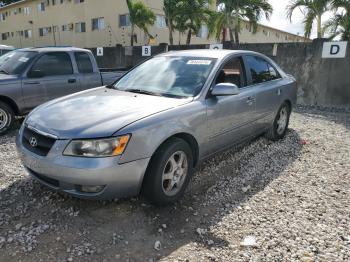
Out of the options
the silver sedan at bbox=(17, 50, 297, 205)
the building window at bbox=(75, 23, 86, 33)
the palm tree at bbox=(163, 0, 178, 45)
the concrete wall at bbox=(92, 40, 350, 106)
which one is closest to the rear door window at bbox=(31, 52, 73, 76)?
the silver sedan at bbox=(17, 50, 297, 205)

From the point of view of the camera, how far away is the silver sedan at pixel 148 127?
305 cm

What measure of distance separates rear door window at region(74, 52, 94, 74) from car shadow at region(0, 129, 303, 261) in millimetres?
3724

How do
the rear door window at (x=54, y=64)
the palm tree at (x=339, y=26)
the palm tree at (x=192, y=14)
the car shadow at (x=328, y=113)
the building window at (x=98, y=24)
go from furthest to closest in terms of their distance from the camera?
the building window at (x=98, y=24)
the palm tree at (x=192, y=14)
the palm tree at (x=339, y=26)
the car shadow at (x=328, y=113)
the rear door window at (x=54, y=64)

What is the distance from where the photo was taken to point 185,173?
3760 mm

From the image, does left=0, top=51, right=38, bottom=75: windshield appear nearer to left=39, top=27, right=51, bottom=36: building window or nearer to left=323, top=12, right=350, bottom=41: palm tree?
left=323, top=12, right=350, bottom=41: palm tree

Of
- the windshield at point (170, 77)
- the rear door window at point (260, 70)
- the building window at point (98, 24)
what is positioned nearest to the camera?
the windshield at point (170, 77)

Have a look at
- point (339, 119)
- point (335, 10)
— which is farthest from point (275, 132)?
point (335, 10)

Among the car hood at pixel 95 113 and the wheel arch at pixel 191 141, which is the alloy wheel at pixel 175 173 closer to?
the wheel arch at pixel 191 141

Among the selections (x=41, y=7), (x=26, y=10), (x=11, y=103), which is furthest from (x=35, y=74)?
(x=26, y=10)

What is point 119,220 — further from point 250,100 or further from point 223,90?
point 250,100

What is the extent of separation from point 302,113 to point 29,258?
813 cm

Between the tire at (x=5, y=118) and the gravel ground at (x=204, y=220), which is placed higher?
the tire at (x=5, y=118)

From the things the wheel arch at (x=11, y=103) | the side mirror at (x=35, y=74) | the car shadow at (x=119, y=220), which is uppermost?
the side mirror at (x=35, y=74)

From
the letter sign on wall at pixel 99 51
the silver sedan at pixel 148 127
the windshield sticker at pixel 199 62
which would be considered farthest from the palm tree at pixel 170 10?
the windshield sticker at pixel 199 62
